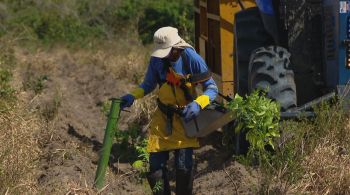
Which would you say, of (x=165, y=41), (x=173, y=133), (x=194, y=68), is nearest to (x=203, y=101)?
(x=194, y=68)

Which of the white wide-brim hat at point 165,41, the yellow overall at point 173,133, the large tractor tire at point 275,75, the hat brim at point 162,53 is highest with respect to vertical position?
the white wide-brim hat at point 165,41

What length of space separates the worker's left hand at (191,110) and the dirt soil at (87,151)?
687 millimetres

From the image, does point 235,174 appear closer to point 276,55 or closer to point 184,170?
point 184,170

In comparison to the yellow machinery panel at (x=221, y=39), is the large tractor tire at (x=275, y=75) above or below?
below

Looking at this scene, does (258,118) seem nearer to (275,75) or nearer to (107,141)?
(275,75)

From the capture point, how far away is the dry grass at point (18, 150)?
230 inches

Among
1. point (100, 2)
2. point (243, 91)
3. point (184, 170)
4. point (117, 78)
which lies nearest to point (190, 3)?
point (100, 2)

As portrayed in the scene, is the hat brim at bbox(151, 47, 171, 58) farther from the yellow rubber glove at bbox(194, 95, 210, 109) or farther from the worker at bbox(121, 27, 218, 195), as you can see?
the yellow rubber glove at bbox(194, 95, 210, 109)

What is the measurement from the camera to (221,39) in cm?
909

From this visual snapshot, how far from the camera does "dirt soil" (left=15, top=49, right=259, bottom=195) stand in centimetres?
651

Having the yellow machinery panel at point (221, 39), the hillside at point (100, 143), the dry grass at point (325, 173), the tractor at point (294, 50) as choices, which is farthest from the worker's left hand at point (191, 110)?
the yellow machinery panel at point (221, 39)

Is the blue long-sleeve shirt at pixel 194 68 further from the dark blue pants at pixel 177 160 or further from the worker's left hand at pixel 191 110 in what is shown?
the dark blue pants at pixel 177 160

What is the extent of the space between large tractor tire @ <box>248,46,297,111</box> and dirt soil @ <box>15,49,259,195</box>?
67 centimetres

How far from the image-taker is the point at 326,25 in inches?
276
